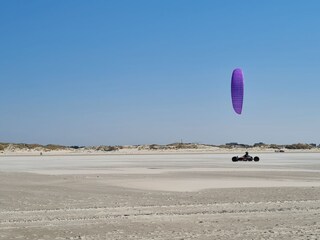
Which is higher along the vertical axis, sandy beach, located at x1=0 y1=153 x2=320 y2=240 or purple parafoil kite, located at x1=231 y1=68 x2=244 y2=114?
purple parafoil kite, located at x1=231 y1=68 x2=244 y2=114

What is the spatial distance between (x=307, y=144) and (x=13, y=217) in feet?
357

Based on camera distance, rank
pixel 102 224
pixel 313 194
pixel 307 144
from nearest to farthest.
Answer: pixel 102 224, pixel 313 194, pixel 307 144

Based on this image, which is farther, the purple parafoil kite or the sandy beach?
the purple parafoil kite

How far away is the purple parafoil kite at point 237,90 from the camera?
104 feet

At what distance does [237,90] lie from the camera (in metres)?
31.9

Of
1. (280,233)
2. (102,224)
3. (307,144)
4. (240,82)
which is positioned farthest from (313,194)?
(307,144)

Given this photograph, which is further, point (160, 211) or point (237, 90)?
point (237, 90)

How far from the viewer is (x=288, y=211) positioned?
11.9 m

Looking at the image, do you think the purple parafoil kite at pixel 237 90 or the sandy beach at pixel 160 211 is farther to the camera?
the purple parafoil kite at pixel 237 90

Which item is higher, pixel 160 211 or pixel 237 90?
pixel 237 90

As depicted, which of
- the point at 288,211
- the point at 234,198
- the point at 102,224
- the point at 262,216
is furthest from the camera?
the point at 234,198

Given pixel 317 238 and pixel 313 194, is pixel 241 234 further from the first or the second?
pixel 313 194

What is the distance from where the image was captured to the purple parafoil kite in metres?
31.7

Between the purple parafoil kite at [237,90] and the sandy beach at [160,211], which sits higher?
the purple parafoil kite at [237,90]
